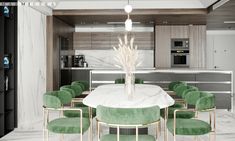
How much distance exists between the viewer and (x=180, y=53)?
9.61 m

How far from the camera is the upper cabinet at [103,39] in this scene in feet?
33.8

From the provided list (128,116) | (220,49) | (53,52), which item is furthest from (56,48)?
(220,49)

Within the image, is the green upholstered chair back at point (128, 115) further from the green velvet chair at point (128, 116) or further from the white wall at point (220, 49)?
the white wall at point (220, 49)

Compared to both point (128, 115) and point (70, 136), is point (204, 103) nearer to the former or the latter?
point (128, 115)

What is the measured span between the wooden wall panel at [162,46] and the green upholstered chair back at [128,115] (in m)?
6.90

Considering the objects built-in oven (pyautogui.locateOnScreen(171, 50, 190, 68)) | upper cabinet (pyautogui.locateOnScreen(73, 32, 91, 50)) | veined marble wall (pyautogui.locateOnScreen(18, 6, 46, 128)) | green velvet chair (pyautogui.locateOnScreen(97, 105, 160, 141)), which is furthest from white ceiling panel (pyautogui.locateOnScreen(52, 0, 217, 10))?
green velvet chair (pyautogui.locateOnScreen(97, 105, 160, 141))

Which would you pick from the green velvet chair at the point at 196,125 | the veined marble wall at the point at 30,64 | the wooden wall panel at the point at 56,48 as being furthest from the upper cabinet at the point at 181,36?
the green velvet chair at the point at 196,125

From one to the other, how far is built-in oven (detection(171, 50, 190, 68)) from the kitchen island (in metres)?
2.00

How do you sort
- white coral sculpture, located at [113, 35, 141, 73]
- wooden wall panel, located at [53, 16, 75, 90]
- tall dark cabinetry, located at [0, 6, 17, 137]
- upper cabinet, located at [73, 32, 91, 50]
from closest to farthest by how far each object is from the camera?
white coral sculpture, located at [113, 35, 141, 73]
tall dark cabinetry, located at [0, 6, 17, 137]
wooden wall panel, located at [53, 16, 75, 90]
upper cabinet, located at [73, 32, 91, 50]

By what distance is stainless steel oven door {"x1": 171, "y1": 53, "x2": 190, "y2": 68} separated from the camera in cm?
969

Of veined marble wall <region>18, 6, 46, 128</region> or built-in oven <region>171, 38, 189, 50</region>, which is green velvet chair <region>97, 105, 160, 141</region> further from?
built-in oven <region>171, 38, 189, 50</region>

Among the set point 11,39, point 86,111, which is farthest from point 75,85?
point 11,39

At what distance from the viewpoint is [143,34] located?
33.7ft

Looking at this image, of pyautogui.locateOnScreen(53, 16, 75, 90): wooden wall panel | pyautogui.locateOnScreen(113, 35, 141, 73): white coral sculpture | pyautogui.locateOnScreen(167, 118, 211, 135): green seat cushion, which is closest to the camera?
pyautogui.locateOnScreen(167, 118, 211, 135): green seat cushion
